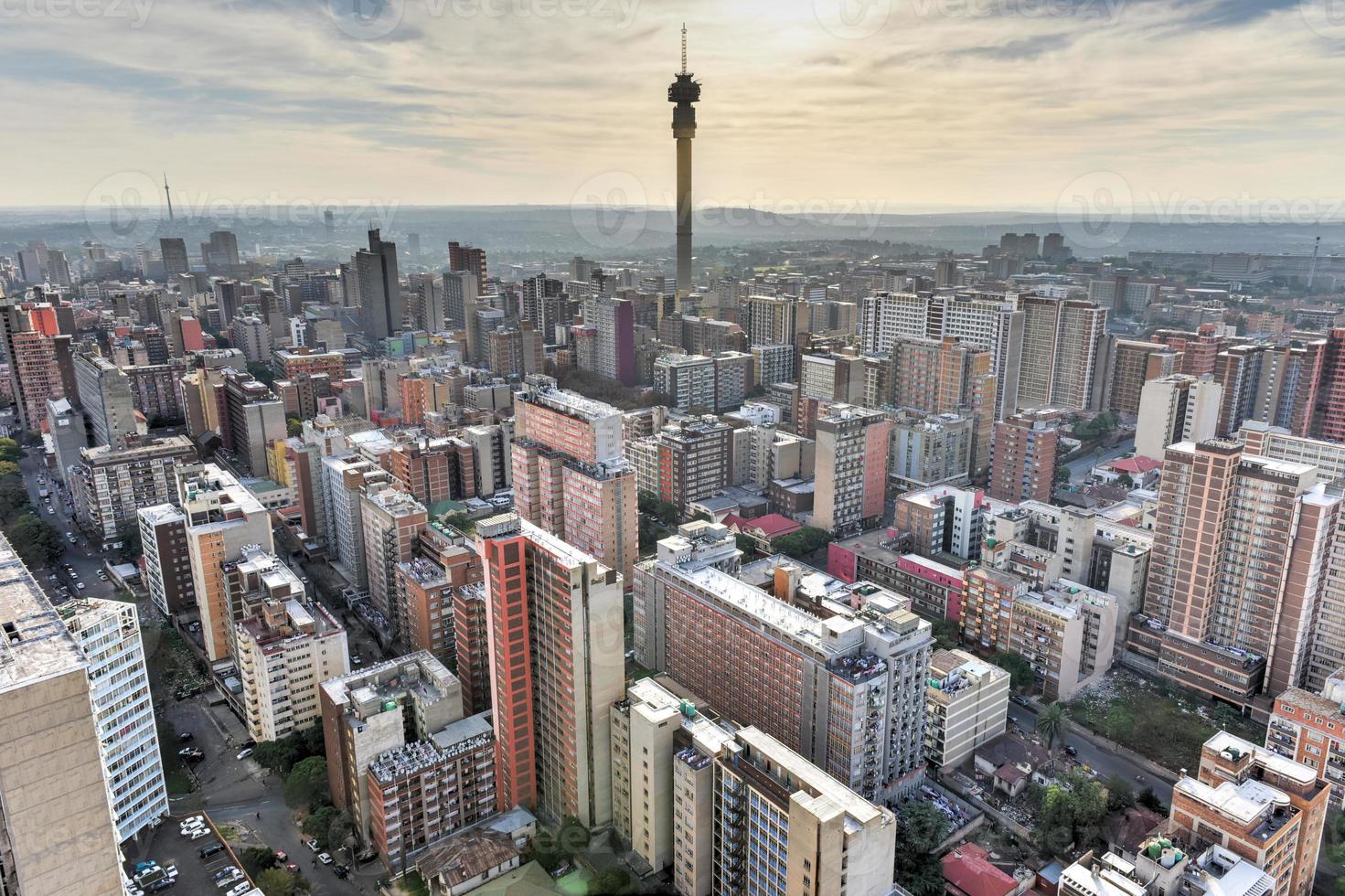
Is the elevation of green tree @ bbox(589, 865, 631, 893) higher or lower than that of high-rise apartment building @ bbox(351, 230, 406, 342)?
lower

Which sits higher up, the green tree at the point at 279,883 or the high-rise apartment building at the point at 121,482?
the high-rise apartment building at the point at 121,482

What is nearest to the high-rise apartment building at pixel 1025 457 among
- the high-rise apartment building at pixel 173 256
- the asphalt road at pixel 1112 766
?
the asphalt road at pixel 1112 766

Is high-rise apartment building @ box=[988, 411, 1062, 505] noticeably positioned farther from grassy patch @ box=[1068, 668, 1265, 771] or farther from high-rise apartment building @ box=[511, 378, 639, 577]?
high-rise apartment building @ box=[511, 378, 639, 577]

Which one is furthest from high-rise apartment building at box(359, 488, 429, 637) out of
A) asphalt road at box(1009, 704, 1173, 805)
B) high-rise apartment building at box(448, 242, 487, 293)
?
high-rise apartment building at box(448, 242, 487, 293)

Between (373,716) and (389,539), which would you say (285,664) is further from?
(389,539)

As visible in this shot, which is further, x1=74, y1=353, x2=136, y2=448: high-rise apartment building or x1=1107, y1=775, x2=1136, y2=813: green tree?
x1=74, y1=353, x2=136, y2=448: high-rise apartment building

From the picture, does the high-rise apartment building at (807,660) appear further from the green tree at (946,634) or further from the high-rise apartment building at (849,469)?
the high-rise apartment building at (849,469)
